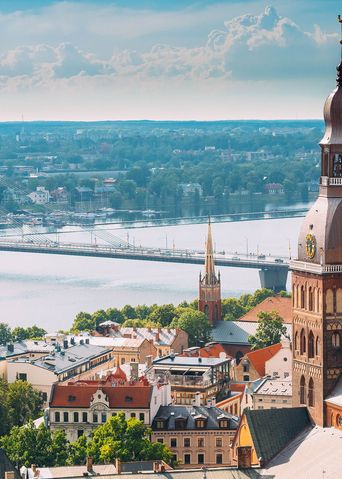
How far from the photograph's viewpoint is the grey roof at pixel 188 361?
39781 mm

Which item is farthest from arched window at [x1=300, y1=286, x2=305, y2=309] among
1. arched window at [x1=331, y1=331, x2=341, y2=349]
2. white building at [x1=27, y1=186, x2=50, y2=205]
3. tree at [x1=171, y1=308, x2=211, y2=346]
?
white building at [x1=27, y1=186, x2=50, y2=205]

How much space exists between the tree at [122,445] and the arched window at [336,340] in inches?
228

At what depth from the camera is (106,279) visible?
73.4m

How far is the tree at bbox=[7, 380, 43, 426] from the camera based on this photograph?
37219 mm

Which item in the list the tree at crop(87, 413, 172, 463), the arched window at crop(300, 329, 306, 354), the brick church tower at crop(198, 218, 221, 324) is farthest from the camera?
the brick church tower at crop(198, 218, 221, 324)

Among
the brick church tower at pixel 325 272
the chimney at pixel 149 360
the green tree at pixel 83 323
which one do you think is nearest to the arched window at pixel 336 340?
the brick church tower at pixel 325 272

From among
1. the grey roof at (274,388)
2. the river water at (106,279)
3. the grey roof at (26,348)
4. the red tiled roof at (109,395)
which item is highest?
the red tiled roof at (109,395)

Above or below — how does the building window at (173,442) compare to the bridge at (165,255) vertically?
above

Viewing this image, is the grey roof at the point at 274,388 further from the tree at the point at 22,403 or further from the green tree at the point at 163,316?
the green tree at the point at 163,316

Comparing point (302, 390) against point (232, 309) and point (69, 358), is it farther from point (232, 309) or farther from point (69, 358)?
point (232, 309)

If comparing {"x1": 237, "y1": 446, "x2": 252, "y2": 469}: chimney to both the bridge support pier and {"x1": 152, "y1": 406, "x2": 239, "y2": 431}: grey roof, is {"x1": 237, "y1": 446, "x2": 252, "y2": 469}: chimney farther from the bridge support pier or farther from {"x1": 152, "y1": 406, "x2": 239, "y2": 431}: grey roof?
the bridge support pier

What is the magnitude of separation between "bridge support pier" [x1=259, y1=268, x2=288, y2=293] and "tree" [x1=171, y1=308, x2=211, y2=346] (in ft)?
55.0

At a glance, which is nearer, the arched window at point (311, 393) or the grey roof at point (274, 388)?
the arched window at point (311, 393)

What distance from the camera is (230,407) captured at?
124 feet
